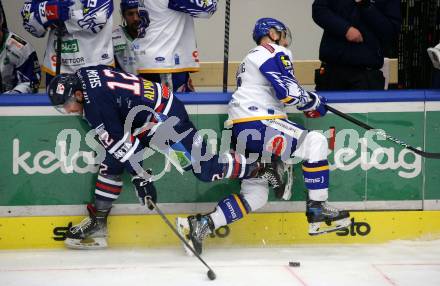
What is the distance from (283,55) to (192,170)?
803mm

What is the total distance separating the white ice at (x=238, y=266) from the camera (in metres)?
4.68

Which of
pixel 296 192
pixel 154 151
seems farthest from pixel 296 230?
pixel 154 151

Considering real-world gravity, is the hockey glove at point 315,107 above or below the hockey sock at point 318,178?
above

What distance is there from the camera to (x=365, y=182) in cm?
545

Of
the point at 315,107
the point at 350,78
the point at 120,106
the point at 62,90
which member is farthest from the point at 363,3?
the point at 62,90

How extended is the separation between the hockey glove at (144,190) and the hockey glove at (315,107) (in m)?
0.94

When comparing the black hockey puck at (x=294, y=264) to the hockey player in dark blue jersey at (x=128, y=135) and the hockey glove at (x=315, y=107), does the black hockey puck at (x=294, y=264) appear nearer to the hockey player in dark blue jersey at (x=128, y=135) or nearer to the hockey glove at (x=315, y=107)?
the hockey player in dark blue jersey at (x=128, y=135)

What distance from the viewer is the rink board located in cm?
531

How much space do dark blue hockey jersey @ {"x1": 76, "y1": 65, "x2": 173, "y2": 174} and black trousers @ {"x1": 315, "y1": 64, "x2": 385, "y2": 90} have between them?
1.15 m

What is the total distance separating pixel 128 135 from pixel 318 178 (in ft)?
3.46

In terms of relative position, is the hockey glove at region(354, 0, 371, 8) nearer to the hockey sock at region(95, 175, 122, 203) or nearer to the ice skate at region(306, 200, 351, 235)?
the ice skate at region(306, 200, 351, 235)

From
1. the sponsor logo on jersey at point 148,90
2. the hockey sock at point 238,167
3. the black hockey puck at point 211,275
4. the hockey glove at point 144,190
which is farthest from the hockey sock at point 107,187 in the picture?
the black hockey puck at point 211,275

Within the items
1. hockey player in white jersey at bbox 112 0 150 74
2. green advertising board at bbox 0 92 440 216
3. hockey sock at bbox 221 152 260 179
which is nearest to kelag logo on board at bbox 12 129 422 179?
green advertising board at bbox 0 92 440 216

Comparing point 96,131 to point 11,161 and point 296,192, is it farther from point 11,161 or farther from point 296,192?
point 296,192
